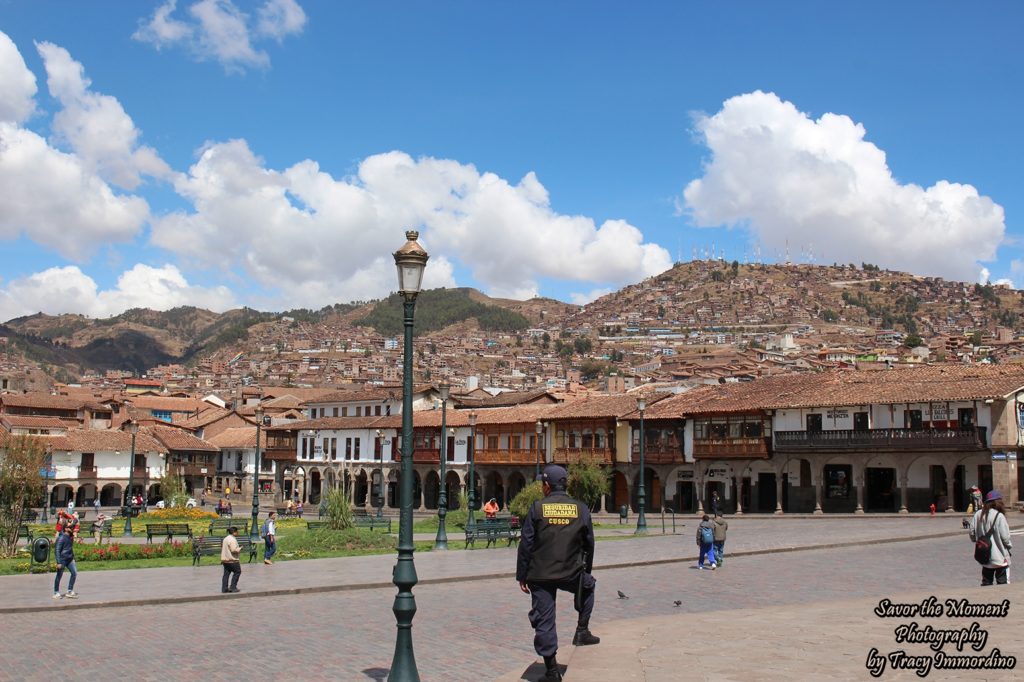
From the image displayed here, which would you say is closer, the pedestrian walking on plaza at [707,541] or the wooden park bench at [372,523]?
the pedestrian walking on plaza at [707,541]

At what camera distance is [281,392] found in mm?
108750

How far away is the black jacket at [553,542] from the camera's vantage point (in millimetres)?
7820

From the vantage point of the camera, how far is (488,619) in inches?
504

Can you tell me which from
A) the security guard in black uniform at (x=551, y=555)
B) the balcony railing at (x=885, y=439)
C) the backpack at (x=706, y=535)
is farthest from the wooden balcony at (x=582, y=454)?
the security guard in black uniform at (x=551, y=555)

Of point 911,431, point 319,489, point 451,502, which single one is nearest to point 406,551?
point 911,431

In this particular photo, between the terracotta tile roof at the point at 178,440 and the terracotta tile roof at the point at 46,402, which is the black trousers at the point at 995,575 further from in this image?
the terracotta tile roof at the point at 46,402

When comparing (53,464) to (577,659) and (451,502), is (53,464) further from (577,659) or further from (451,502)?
(577,659)

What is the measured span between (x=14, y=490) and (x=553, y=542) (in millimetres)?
21614

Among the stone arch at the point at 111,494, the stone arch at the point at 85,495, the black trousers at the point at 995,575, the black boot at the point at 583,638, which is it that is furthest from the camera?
the stone arch at the point at 111,494

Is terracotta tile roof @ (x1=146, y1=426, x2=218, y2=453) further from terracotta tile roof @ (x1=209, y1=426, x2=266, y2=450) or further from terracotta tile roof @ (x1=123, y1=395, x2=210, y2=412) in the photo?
terracotta tile roof @ (x1=123, y1=395, x2=210, y2=412)

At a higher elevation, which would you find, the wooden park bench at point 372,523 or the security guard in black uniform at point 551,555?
the security guard in black uniform at point 551,555

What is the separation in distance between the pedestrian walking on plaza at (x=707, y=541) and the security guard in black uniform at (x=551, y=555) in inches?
441

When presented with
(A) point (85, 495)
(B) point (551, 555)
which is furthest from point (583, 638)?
(A) point (85, 495)

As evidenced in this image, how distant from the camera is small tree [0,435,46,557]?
80.8 ft
